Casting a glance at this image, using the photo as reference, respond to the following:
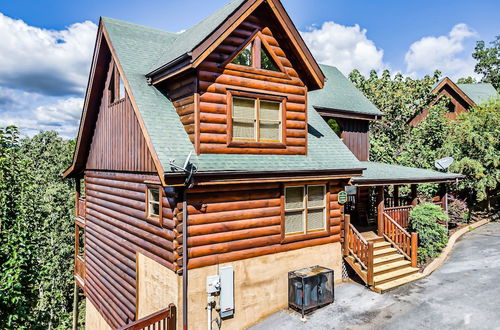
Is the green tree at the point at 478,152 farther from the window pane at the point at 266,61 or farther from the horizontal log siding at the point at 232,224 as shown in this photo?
the window pane at the point at 266,61

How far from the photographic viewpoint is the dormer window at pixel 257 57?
998 cm

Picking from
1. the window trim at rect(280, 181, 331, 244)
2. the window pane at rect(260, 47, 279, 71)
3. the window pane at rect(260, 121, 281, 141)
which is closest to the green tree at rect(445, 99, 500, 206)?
the window trim at rect(280, 181, 331, 244)

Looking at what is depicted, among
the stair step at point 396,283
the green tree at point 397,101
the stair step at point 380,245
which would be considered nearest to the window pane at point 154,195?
the stair step at point 396,283


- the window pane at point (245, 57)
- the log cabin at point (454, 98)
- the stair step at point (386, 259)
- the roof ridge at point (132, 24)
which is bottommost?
the stair step at point (386, 259)

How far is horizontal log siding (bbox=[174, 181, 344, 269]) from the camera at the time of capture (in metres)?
8.54

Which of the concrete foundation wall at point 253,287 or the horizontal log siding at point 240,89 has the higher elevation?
the horizontal log siding at point 240,89

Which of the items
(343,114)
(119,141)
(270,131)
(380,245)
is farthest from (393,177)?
(119,141)

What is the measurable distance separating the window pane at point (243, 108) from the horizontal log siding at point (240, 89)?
33 cm

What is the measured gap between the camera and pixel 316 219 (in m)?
11.2

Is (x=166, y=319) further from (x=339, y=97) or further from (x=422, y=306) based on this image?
(x=339, y=97)

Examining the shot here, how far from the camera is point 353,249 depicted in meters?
11.9

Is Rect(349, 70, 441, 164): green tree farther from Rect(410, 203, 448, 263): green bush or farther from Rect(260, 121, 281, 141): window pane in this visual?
Rect(260, 121, 281, 141): window pane

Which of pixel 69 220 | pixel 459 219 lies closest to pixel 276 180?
pixel 459 219

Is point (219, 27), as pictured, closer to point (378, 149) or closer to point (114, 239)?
point (114, 239)
